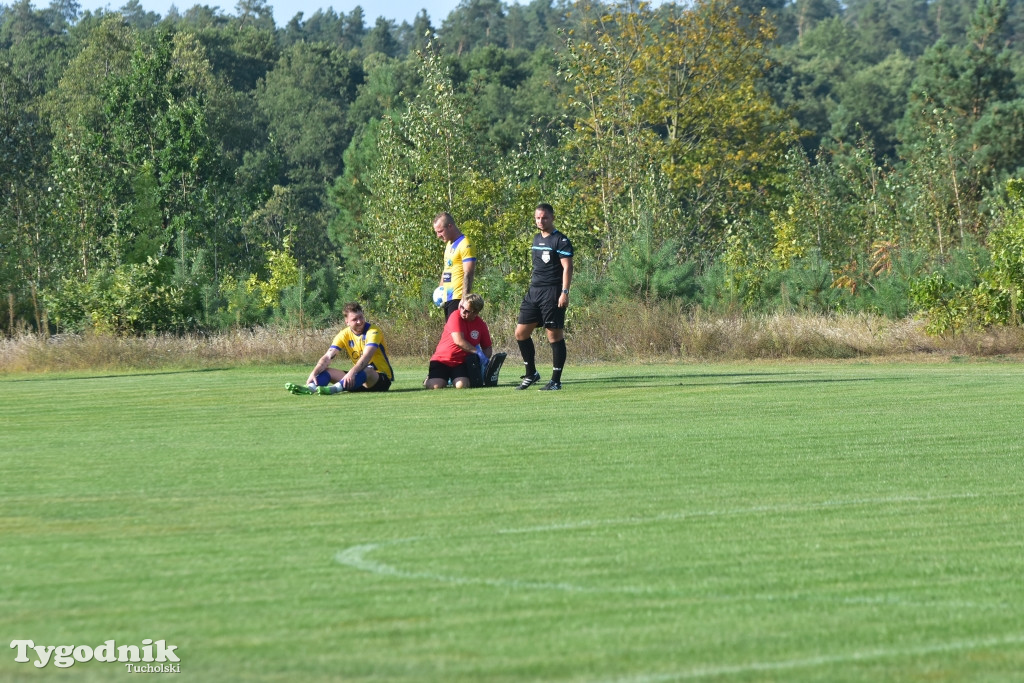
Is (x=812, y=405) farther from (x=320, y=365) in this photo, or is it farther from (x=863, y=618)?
(x=863, y=618)

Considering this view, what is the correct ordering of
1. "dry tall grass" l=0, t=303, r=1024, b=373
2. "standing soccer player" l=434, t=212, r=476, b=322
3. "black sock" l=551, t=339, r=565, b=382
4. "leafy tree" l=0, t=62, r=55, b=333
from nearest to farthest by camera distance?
1. "black sock" l=551, t=339, r=565, b=382
2. "standing soccer player" l=434, t=212, r=476, b=322
3. "dry tall grass" l=0, t=303, r=1024, b=373
4. "leafy tree" l=0, t=62, r=55, b=333

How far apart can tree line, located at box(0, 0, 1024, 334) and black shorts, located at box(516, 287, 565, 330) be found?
10378 mm

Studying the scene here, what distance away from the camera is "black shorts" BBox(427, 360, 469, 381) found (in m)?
16.9

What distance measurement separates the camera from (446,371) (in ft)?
55.8

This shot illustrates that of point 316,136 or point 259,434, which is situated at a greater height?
point 316,136

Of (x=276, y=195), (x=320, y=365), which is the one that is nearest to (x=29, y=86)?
(x=276, y=195)

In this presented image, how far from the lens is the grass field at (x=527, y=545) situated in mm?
4621

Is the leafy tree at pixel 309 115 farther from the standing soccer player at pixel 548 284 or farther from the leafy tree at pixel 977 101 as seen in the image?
the standing soccer player at pixel 548 284

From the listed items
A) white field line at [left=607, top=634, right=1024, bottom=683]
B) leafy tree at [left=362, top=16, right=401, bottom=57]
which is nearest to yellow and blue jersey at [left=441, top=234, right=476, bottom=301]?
white field line at [left=607, top=634, right=1024, bottom=683]

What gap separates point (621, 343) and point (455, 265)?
907 centimetres

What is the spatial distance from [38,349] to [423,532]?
19.0 metres

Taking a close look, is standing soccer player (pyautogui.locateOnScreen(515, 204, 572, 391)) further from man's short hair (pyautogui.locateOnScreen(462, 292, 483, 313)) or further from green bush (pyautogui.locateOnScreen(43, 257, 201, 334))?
green bush (pyautogui.locateOnScreen(43, 257, 201, 334))

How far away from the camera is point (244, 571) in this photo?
19.4 feet

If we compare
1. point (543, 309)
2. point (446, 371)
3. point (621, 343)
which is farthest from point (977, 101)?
point (543, 309)
